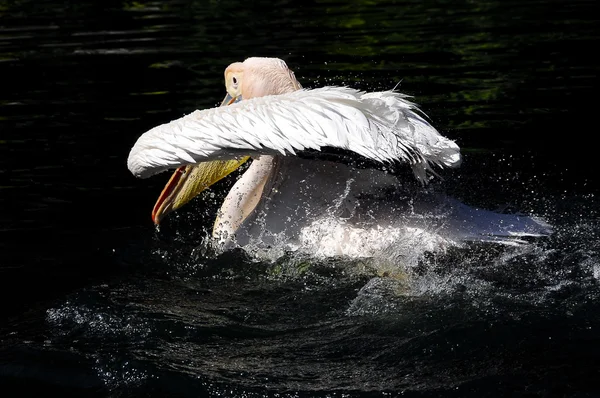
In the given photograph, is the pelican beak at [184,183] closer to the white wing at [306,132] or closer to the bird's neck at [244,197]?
the bird's neck at [244,197]

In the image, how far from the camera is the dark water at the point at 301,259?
3.82 metres

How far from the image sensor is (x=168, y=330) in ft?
14.2

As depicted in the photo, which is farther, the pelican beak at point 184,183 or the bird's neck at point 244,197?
the pelican beak at point 184,183

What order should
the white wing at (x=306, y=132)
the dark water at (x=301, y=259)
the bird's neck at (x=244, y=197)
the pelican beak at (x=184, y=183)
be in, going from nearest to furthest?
1. the dark water at (x=301, y=259)
2. the white wing at (x=306, y=132)
3. the bird's neck at (x=244, y=197)
4. the pelican beak at (x=184, y=183)

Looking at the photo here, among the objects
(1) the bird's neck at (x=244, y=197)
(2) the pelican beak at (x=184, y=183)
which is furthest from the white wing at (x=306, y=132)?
(2) the pelican beak at (x=184, y=183)

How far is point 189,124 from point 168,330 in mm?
1010

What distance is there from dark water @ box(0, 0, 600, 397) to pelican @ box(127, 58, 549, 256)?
0.55ft

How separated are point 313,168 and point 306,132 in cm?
88

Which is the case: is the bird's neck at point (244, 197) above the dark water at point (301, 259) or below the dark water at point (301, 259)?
above

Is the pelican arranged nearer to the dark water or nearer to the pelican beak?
the pelican beak

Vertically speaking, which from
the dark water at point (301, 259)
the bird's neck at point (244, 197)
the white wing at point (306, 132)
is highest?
the white wing at point (306, 132)

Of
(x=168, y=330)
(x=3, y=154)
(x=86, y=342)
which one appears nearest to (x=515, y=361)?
(x=168, y=330)

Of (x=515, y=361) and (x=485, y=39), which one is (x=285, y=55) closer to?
(x=485, y=39)

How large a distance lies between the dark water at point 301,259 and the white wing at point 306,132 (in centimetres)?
68
